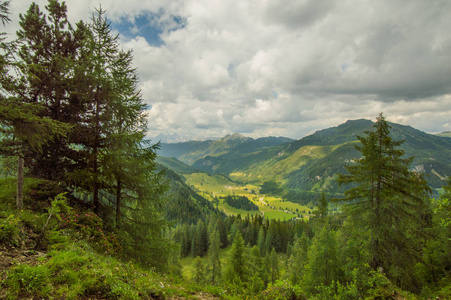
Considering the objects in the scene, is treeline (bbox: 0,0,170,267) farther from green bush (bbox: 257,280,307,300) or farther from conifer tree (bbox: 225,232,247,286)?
conifer tree (bbox: 225,232,247,286)

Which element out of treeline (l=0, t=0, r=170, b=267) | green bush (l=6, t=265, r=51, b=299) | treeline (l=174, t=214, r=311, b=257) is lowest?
treeline (l=174, t=214, r=311, b=257)

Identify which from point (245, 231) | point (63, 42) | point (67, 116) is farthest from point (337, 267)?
point (245, 231)

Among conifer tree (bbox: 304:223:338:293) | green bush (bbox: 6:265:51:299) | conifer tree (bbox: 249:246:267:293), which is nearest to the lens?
green bush (bbox: 6:265:51:299)

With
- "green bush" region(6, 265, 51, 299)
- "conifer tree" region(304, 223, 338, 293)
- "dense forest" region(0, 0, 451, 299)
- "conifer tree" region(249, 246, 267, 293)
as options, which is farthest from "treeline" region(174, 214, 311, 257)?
"green bush" region(6, 265, 51, 299)

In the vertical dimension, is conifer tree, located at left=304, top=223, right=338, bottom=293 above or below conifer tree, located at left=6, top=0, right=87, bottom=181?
below

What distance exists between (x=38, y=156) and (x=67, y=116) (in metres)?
3.75

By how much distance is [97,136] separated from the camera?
14.1 m

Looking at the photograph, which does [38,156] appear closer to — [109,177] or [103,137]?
[103,137]

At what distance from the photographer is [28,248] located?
7.92 metres

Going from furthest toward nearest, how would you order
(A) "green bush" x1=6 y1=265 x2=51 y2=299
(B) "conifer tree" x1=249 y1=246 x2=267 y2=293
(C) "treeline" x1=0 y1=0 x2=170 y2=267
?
(B) "conifer tree" x1=249 y1=246 x2=267 y2=293
(C) "treeline" x1=0 y1=0 x2=170 y2=267
(A) "green bush" x1=6 y1=265 x2=51 y2=299

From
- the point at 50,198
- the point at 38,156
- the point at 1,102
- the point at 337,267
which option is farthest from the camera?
the point at 337,267

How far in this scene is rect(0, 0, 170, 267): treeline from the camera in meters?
13.3

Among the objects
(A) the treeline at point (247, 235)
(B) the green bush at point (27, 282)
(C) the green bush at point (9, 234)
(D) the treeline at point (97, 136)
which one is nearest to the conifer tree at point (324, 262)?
(D) the treeline at point (97, 136)

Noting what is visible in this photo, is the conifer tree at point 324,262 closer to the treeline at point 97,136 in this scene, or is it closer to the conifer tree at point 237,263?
the conifer tree at point 237,263
